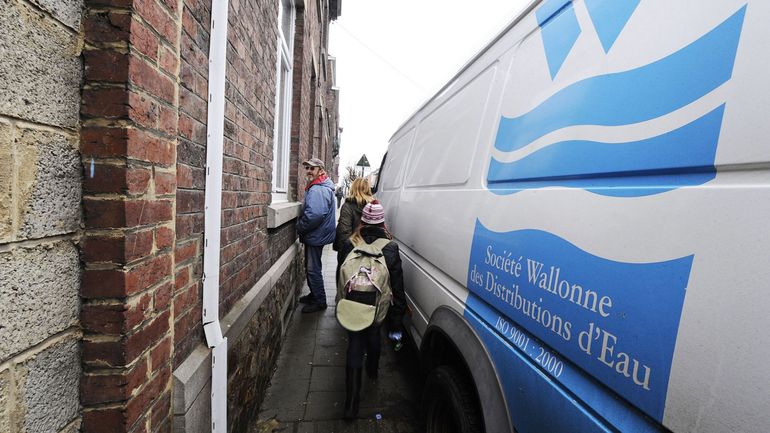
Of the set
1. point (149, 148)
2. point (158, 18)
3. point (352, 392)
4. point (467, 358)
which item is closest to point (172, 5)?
point (158, 18)

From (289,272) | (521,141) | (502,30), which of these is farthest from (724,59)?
(289,272)

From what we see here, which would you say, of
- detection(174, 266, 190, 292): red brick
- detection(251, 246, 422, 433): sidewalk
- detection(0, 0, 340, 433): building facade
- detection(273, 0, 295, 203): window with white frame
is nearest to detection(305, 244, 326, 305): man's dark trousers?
detection(251, 246, 422, 433): sidewalk

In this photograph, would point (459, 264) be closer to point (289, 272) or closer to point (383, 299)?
point (383, 299)

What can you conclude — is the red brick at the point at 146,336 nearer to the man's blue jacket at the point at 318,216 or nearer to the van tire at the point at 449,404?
the van tire at the point at 449,404

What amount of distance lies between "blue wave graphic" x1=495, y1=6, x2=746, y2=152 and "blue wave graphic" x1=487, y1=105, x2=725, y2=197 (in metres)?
0.06

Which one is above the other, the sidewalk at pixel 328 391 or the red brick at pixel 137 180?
the red brick at pixel 137 180

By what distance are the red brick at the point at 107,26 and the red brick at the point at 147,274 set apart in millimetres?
650

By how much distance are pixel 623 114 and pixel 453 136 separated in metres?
1.24

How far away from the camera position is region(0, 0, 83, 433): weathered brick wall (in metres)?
0.76

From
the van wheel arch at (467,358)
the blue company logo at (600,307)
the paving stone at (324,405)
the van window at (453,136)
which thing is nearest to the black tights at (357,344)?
the paving stone at (324,405)

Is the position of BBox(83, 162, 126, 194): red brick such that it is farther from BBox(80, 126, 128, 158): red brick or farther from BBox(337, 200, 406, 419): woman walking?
BBox(337, 200, 406, 419): woman walking

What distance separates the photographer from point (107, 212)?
1.00 metres

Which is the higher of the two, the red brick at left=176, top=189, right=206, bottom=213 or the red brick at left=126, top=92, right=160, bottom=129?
the red brick at left=126, top=92, right=160, bottom=129

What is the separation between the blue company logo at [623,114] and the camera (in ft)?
2.41
